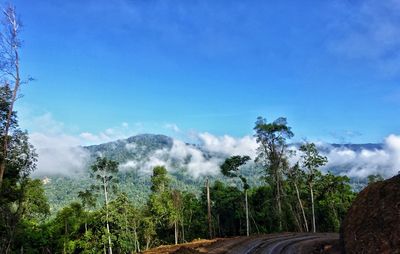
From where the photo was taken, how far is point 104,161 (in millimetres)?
54719

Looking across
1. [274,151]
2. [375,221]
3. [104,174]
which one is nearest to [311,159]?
[274,151]

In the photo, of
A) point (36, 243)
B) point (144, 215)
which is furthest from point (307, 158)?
point (36, 243)

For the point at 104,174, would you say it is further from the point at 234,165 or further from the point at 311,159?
the point at 311,159

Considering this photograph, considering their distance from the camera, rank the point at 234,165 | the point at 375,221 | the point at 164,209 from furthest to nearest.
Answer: the point at 164,209 < the point at 234,165 < the point at 375,221

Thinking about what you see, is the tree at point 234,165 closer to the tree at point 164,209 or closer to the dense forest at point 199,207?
the dense forest at point 199,207

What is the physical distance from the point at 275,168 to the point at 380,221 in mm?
42385

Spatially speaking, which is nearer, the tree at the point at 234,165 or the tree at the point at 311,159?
the tree at the point at 311,159

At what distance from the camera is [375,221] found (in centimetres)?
1761

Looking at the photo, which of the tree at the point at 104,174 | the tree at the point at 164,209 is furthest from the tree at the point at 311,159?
the tree at the point at 104,174

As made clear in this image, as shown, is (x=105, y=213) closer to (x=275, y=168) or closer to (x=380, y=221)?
(x=275, y=168)

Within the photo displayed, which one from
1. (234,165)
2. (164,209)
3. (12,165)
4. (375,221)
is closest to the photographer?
(375,221)

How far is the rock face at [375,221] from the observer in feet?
51.6

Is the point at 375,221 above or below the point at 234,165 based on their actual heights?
below

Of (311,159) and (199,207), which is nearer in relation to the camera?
(311,159)
